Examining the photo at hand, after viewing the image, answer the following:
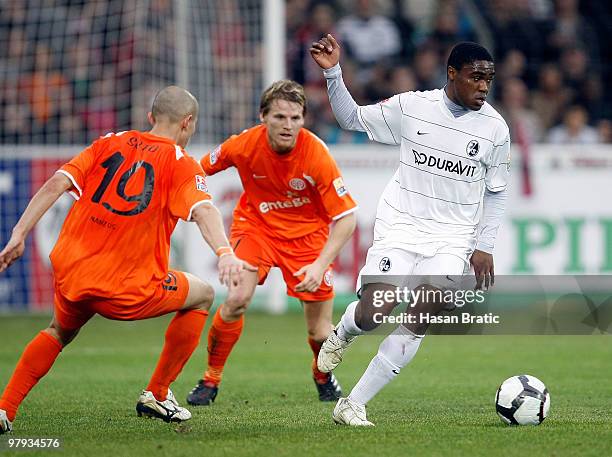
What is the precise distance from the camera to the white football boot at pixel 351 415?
668cm

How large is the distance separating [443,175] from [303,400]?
2.23 metres

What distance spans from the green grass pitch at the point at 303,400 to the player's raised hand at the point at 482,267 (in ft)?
2.89

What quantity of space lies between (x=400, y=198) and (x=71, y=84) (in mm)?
10309

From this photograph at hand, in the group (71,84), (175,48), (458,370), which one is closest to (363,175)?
(175,48)

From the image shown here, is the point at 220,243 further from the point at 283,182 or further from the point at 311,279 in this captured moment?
the point at 283,182

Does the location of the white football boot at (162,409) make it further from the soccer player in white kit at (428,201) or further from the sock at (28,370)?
the soccer player in white kit at (428,201)

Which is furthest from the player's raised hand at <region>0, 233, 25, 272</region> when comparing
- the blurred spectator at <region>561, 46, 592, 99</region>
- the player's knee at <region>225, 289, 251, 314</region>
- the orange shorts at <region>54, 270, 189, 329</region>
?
the blurred spectator at <region>561, 46, 592, 99</region>

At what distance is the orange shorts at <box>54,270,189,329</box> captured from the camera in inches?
259

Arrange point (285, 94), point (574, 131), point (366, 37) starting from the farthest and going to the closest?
point (366, 37) < point (574, 131) < point (285, 94)

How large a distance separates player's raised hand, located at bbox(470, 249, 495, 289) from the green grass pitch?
881 mm

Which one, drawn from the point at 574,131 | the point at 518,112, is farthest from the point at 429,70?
the point at 574,131

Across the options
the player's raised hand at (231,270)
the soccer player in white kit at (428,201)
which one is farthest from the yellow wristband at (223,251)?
the soccer player in white kit at (428,201)

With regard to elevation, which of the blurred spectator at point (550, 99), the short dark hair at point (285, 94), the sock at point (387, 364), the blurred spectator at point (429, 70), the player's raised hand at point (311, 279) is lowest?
the sock at point (387, 364)

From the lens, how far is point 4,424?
643 cm
